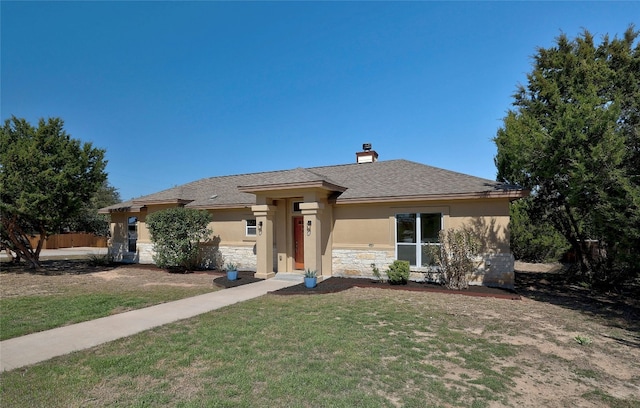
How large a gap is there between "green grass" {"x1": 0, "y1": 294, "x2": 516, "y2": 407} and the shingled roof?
5.50 metres

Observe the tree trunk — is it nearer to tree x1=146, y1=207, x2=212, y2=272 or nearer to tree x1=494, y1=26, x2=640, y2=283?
tree x1=146, y1=207, x2=212, y2=272

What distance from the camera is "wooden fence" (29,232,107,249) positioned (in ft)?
105

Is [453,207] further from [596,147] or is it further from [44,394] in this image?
[44,394]

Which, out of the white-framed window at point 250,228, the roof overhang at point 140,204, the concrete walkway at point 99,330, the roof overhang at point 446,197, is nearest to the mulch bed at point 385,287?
the concrete walkway at point 99,330

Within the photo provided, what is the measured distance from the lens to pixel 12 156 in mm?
13500

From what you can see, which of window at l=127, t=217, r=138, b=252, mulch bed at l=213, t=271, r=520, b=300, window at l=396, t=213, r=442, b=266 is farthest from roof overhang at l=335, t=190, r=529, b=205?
window at l=127, t=217, r=138, b=252

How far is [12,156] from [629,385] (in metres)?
19.4

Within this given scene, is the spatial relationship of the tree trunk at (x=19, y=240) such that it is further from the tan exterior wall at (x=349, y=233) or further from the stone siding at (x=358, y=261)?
the stone siding at (x=358, y=261)

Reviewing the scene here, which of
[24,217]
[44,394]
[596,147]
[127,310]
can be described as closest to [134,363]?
[44,394]

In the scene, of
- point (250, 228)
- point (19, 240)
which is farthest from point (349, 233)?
point (19, 240)

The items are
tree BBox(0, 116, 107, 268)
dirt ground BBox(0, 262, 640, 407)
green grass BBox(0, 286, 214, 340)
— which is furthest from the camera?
tree BBox(0, 116, 107, 268)

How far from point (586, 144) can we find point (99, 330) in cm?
1257

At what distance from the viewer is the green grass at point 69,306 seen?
704cm

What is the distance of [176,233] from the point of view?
1423cm
